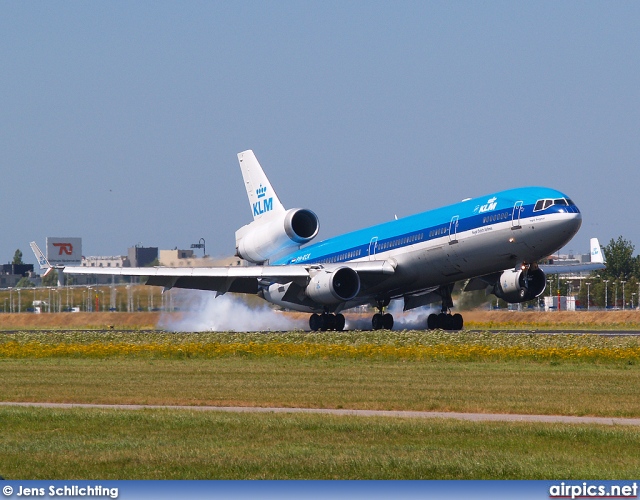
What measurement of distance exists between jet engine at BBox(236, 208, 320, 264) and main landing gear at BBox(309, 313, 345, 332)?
6095 mm

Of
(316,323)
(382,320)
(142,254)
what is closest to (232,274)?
(316,323)

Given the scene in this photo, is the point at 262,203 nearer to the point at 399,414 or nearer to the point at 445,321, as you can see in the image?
the point at 445,321

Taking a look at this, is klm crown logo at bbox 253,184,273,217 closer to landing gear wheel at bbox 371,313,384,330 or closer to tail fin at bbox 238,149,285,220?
tail fin at bbox 238,149,285,220

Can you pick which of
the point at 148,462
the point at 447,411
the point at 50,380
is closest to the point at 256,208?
the point at 50,380

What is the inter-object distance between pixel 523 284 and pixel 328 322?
1047cm

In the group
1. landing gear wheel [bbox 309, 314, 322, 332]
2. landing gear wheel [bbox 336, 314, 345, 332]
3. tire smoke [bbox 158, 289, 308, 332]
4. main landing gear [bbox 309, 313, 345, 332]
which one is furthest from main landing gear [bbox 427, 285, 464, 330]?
tire smoke [bbox 158, 289, 308, 332]

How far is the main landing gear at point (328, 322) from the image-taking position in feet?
159

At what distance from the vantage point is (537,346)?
1356 inches

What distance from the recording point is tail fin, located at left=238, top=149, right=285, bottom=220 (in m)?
56.3

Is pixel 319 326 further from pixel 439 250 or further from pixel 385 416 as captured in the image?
pixel 385 416

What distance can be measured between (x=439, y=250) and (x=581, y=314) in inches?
1225

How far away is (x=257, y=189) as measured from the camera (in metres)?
58.2

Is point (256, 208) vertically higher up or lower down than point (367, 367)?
higher up

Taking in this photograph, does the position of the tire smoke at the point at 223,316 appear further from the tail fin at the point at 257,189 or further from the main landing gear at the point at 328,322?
the main landing gear at the point at 328,322
